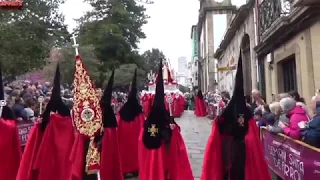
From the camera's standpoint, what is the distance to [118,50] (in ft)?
131

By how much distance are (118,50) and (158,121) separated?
34.4 meters

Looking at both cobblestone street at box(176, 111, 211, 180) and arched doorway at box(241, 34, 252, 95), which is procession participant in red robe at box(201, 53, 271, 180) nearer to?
cobblestone street at box(176, 111, 211, 180)

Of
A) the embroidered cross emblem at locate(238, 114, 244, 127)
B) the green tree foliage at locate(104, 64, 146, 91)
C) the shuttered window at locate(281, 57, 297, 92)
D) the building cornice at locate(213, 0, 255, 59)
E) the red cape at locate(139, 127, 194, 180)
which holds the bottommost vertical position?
the red cape at locate(139, 127, 194, 180)

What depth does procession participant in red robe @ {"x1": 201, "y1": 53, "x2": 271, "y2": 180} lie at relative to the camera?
5789 mm

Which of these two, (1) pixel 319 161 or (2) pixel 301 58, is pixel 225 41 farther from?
(1) pixel 319 161

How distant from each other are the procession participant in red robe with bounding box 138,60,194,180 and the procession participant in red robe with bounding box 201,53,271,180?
1.98 ft

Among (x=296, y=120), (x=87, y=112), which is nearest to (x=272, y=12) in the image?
(x=296, y=120)

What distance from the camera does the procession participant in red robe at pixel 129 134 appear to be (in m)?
8.10

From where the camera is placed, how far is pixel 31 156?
6.51m

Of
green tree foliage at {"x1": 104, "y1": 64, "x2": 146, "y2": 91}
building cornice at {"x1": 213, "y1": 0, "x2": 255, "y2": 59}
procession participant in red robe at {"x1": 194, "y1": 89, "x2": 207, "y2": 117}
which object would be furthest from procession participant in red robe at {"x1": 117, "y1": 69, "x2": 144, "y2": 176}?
green tree foliage at {"x1": 104, "y1": 64, "x2": 146, "y2": 91}

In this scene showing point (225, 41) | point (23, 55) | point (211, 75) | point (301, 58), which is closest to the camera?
point (301, 58)

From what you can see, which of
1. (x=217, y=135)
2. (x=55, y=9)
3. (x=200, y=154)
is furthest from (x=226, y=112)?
(x=55, y=9)

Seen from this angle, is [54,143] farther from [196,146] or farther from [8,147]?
[196,146]

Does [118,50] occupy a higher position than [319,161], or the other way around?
[118,50]
